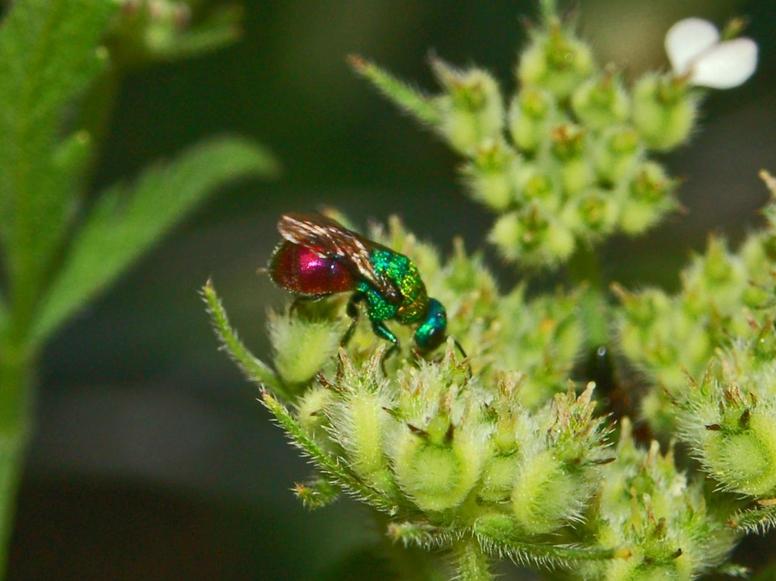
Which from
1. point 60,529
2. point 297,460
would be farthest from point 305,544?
point 60,529

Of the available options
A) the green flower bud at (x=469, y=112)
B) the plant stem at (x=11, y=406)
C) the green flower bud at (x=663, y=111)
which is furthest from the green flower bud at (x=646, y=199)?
the plant stem at (x=11, y=406)

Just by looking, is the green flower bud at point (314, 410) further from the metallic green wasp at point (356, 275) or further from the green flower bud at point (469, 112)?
the green flower bud at point (469, 112)

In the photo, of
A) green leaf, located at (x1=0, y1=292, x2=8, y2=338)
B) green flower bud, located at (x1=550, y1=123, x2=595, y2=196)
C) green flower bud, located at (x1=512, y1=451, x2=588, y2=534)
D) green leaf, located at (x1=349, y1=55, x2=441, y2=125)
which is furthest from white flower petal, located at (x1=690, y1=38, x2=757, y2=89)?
green leaf, located at (x1=0, y1=292, x2=8, y2=338)

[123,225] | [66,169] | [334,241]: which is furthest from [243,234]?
[334,241]

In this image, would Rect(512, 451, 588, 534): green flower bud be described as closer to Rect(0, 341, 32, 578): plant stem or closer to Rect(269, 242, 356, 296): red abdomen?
Rect(269, 242, 356, 296): red abdomen

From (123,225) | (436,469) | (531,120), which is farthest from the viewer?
(123,225)

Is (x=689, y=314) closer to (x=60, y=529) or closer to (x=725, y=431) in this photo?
(x=725, y=431)

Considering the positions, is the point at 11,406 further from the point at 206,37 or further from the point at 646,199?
the point at 646,199

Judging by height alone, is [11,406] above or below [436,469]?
above
